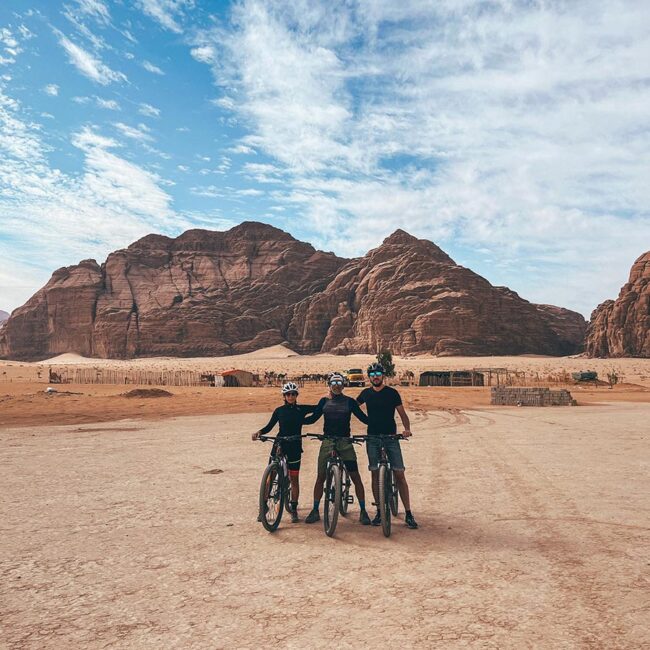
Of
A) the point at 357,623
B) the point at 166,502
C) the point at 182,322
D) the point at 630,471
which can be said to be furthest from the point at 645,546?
the point at 182,322

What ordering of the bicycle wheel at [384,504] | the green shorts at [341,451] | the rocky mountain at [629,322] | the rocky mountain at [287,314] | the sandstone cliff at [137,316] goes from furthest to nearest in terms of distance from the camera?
the sandstone cliff at [137,316] → the rocky mountain at [287,314] → the rocky mountain at [629,322] → the green shorts at [341,451] → the bicycle wheel at [384,504]

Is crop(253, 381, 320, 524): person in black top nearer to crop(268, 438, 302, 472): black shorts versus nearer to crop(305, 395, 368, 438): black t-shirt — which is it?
crop(268, 438, 302, 472): black shorts

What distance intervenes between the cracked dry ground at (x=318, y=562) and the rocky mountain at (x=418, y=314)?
121564 mm

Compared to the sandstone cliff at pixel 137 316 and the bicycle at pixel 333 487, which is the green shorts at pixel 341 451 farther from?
the sandstone cliff at pixel 137 316

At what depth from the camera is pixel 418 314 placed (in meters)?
143

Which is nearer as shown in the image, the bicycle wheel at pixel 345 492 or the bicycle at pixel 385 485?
the bicycle at pixel 385 485

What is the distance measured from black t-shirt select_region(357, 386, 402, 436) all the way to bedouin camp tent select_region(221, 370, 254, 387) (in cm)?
4468

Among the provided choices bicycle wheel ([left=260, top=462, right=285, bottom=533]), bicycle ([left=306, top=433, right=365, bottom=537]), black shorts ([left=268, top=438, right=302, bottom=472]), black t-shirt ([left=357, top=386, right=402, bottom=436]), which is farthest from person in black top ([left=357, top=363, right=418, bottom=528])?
bicycle wheel ([left=260, top=462, right=285, bottom=533])

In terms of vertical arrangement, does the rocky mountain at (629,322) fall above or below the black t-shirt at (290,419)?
above

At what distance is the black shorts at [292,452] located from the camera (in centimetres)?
759

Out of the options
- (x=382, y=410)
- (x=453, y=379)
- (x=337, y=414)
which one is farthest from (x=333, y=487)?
(x=453, y=379)

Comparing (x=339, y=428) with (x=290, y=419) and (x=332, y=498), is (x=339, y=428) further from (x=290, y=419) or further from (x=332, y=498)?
(x=332, y=498)

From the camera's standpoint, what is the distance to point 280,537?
7.08 meters

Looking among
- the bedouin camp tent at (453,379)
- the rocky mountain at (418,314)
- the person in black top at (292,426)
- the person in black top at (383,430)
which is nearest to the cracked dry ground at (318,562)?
the person in black top at (383,430)
